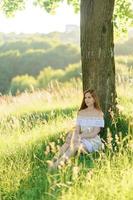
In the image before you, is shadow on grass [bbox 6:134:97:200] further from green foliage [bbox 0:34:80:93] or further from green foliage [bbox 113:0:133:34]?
green foliage [bbox 0:34:80:93]

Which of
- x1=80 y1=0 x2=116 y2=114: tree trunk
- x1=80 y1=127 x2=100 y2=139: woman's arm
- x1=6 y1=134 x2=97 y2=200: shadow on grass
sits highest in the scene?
x1=80 y1=0 x2=116 y2=114: tree trunk

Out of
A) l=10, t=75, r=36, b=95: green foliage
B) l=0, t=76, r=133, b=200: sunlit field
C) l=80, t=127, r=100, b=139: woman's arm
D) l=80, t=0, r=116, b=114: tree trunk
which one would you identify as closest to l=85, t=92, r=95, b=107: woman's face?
l=80, t=127, r=100, b=139: woman's arm

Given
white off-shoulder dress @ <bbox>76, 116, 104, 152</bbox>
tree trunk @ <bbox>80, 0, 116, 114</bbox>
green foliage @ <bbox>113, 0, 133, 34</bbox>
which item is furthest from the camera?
green foliage @ <bbox>113, 0, 133, 34</bbox>

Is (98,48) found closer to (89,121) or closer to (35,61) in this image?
(89,121)

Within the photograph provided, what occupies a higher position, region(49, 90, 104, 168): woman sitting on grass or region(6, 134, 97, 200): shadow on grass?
region(49, 90, 104, 168): woman sitting on grass

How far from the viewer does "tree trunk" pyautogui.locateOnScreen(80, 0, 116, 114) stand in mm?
11016

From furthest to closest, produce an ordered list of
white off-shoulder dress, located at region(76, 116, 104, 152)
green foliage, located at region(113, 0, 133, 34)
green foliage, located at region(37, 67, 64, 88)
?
1. green foliage, located at region(37, 67, 64, 88)
2. green foliage, located at region(113, 0, 133, 34)
3. white off-shoulder dress, located at region(76, 116, 104, 152)

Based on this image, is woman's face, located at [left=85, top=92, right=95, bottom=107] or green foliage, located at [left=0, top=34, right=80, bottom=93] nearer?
woman's face, located at [left=85, top=92, right=95, bottom=107]

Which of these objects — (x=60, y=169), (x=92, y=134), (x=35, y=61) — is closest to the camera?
(x=60, y=169)

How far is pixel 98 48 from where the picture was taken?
36.2 ft

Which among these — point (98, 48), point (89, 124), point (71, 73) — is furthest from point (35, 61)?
point (89, 124)

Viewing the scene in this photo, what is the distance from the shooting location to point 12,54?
62.6 meters

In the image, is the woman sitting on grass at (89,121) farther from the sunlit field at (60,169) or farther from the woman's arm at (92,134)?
the sunlit field at (60,169)

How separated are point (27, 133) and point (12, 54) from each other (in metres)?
51.7
